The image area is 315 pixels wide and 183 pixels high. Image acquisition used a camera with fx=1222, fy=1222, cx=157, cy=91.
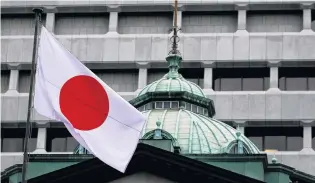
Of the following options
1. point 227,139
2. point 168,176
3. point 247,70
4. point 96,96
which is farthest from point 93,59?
point 96,96

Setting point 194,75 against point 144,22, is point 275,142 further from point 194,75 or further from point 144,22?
point 144,22

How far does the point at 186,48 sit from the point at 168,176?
1533 inches

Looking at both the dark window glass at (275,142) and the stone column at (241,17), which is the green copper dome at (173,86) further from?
the stone column at (241,17)

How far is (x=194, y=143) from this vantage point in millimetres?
61156

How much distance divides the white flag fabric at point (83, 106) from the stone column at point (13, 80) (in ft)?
182

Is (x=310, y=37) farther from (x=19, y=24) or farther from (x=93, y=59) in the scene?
(x=19, y=24)

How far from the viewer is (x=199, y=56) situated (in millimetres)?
92875

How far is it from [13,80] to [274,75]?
66.2 ft

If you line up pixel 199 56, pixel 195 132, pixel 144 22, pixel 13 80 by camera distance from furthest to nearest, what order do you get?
pixel 144 22, pixel 13 80, pixel 199 56, pixel 195 132

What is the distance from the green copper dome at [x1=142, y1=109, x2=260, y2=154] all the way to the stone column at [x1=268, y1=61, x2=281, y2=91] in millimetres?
27754

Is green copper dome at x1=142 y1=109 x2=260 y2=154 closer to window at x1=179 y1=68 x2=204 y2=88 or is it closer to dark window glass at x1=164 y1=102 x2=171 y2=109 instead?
dark window glass at x1=164 y1=102 x2=171 y2=109

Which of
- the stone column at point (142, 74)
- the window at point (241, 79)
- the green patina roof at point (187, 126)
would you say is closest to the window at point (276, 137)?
the window at point (241, 79)

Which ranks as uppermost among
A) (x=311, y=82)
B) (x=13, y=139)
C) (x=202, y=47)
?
(x=202, y=47)

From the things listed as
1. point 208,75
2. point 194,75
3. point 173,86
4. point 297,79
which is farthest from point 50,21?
point 173,86
